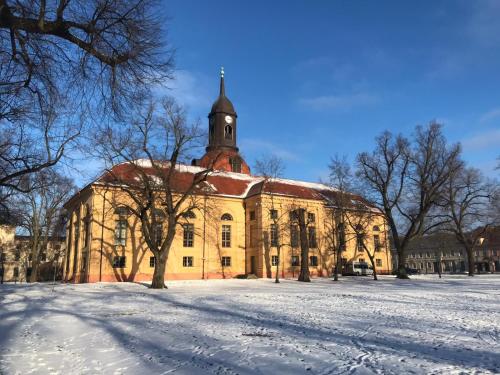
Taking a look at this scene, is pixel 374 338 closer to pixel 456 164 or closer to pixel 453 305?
pixel 453 305

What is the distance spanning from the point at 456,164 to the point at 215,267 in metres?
26.9

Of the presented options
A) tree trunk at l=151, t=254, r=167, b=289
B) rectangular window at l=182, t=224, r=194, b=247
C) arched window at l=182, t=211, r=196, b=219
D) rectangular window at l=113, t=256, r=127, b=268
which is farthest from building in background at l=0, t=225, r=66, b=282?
rectangular window at l=182, t=224, r=194, b=247

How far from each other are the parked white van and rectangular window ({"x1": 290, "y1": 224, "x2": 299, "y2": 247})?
9243 mm

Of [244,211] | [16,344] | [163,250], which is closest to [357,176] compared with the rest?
[244,211]

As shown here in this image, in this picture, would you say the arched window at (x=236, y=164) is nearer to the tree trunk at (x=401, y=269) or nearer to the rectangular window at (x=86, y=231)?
the rectangular window at (x=86, y=231)

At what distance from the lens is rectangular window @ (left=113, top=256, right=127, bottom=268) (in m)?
40.9

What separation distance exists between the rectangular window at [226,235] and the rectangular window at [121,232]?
11.3m

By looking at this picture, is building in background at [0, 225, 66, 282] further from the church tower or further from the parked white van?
the parked white van

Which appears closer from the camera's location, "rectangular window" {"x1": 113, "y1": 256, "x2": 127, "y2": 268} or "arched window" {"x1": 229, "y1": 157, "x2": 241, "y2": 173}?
"rectangular window" {"x1": 113, "y1": 256, "x2": 127, "y2": 268}

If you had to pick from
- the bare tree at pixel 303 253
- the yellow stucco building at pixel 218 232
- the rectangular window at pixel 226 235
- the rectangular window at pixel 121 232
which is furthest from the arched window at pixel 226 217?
the bare tree at pixel 303 253

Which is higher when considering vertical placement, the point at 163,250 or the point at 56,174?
the point at 56,174

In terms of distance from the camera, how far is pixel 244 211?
5006 cm

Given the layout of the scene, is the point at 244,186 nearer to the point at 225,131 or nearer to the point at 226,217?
the point at 226,217

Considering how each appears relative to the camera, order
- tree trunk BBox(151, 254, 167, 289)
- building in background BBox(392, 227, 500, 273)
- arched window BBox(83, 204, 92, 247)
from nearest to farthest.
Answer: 1. tree trunk BBox(151, 254, 167, 289)
2. arched window BBox(83, 204, 92, 247)
3. building in background BBox(392, 227, 500, 273)
